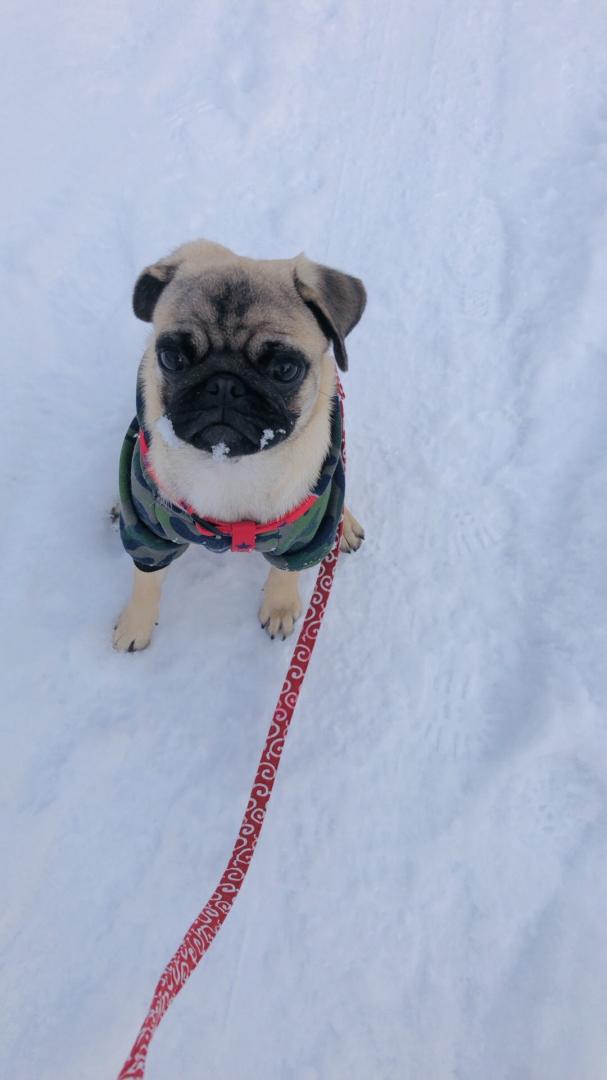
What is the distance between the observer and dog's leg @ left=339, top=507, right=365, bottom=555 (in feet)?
11.1

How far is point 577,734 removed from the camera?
283 cm

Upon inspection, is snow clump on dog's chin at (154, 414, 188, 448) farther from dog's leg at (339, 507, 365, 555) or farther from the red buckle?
dog's leg at (339, 507, 365, 555)

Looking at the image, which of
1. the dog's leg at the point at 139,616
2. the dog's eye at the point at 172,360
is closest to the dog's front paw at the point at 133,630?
the dog's leg at the point at 139,616

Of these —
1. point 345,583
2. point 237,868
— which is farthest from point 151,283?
point 237,868

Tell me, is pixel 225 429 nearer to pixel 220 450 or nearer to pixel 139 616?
pixel 220 450

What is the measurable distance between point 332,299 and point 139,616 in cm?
151

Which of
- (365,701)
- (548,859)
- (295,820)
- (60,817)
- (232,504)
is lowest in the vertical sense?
(60,817)

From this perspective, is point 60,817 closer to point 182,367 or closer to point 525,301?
point 182,367

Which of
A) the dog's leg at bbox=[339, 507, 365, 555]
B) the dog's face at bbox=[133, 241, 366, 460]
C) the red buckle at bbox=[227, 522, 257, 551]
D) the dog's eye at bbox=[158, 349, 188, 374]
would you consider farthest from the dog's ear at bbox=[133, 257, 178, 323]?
the dog's leg at bbox=[339, 507, 365, 555]

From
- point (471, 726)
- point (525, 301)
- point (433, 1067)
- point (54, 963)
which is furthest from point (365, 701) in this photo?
point (525, 301)

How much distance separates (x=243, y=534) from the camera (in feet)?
8.34

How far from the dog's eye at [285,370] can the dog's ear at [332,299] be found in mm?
241

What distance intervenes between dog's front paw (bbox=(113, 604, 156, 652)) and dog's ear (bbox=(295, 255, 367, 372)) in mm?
1352

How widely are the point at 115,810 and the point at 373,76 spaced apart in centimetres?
486
